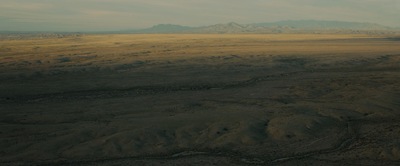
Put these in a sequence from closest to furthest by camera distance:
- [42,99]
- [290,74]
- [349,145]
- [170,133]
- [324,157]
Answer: [324,157], [349,145], [170,133], [42,99], [290,74]

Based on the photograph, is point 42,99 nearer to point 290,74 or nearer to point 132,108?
point 132,108

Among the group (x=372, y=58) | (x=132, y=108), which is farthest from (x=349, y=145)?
(x=372, y=58)

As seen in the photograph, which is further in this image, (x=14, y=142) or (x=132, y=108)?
(x=132, y=108)

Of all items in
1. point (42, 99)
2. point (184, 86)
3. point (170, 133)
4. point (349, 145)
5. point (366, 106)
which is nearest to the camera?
point (349, 145)

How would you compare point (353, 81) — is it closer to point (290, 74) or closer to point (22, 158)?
point (290, 74)

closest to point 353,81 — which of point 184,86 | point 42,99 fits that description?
point 184,86

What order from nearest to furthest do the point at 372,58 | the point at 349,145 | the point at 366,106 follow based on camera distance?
the point at 349,145 < the point at 366,106 < the point at 372,58
